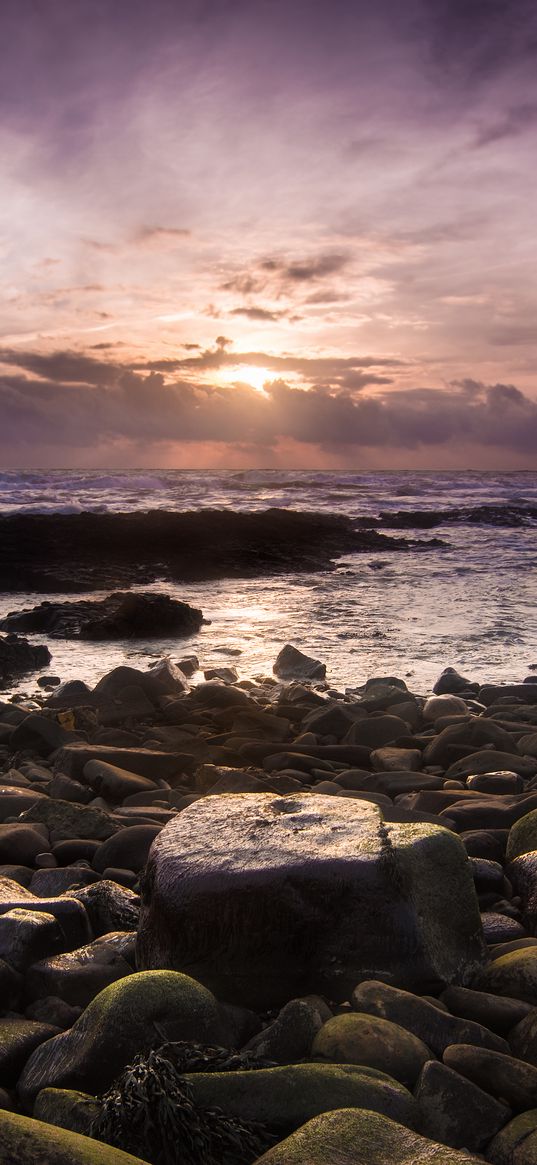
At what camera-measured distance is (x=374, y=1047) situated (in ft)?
7.33

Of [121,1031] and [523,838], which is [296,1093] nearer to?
[121,1031]

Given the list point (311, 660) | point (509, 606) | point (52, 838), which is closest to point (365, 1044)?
point (52, 838)

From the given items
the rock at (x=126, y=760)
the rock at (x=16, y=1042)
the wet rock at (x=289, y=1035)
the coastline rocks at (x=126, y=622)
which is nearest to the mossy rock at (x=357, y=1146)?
the wet rock at (x=289, y=1035)

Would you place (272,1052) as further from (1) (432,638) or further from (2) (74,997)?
(1) (432,638)

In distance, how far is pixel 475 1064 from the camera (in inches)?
87.0

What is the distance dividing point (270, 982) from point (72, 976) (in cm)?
62

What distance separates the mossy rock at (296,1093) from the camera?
6.66 feet

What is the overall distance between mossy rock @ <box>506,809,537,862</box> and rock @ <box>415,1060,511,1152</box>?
155 centimetres

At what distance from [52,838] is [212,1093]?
218 cm

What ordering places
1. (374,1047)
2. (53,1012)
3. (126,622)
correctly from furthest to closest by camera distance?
(126,622) → (53,1012) → (374,1047)

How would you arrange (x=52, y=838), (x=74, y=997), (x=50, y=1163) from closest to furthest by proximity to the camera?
(x=50, y=1163), (x=74, y=997), (x=52, y=838)

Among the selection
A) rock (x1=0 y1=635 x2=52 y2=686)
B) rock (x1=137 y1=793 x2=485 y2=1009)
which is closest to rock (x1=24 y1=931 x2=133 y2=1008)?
rock (x1=137 y1=793 x2=485 y2=1009)

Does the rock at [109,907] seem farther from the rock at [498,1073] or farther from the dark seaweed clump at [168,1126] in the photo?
the rock at [498,1073]

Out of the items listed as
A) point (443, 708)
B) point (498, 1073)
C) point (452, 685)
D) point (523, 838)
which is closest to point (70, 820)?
point (523, 838)
